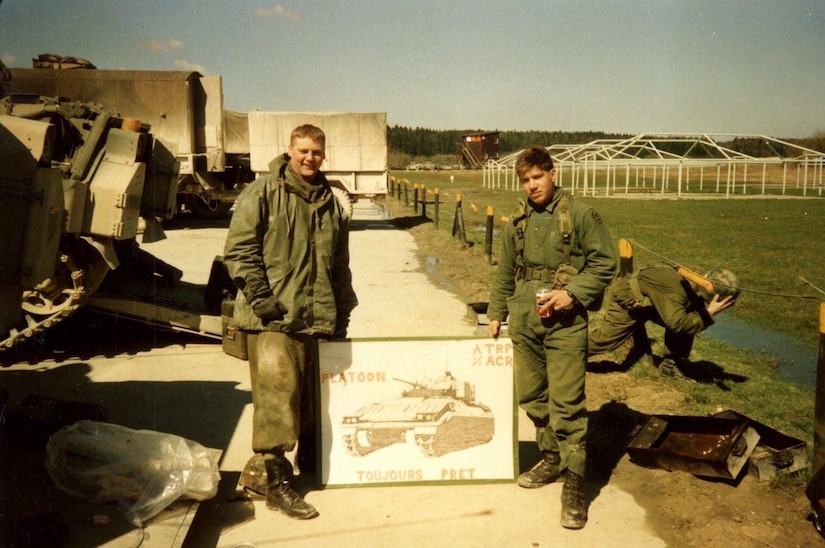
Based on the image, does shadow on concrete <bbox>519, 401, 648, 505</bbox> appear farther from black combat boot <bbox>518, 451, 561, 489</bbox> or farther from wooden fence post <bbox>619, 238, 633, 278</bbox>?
wooden fence post <bbox>619, 238, 633, 278</bbox>

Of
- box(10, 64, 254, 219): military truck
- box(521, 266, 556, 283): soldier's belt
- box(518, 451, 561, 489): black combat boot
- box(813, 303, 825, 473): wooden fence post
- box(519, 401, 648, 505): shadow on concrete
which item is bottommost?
box(519, 401, 648, 505): shadow on concrete

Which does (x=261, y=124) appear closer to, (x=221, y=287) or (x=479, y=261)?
(x=479, y=261)

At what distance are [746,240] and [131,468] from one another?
17544 millimetres

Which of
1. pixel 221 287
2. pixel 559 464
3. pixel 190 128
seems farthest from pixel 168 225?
pixel 559 464

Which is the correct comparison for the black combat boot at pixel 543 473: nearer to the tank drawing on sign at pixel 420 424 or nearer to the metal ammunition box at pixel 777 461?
the tank drawing on sign at pixel 420 424

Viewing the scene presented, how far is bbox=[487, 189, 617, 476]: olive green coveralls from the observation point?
3983 mm

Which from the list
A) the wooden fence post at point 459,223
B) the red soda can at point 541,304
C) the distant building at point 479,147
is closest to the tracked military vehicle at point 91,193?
the red soda can at point 541,304

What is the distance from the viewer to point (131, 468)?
377 cm

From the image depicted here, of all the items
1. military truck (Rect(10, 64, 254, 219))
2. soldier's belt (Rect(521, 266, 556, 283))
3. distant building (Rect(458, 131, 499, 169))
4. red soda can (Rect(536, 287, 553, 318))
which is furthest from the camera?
distant building (Rect(458, 131, 499, 169))

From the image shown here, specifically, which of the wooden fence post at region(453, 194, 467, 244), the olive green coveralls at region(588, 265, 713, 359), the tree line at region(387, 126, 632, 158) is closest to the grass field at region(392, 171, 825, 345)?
the olive green coveralls at region(588, 265, 713, 359)

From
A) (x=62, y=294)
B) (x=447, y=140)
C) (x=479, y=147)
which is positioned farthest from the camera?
(x=447, y=140)

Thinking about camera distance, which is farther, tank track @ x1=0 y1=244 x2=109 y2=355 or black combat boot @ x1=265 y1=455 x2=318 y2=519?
tank track @ x1=0 y1=244 x2=109 y2=355

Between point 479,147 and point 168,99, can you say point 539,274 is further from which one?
point 479,147

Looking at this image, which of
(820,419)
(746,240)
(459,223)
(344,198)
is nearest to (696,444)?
(820,419)
